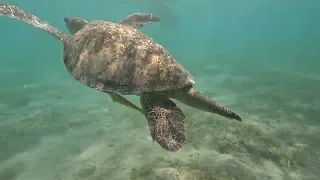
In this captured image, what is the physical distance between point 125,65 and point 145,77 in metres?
0.45

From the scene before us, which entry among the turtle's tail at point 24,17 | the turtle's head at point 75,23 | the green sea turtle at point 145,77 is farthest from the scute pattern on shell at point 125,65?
the turtle's head at point 75,23

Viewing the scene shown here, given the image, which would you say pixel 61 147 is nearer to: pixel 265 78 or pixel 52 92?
pixel 52 92

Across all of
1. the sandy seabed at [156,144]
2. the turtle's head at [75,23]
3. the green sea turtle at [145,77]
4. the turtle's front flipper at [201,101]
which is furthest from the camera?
the sandy seabed at [156,144]

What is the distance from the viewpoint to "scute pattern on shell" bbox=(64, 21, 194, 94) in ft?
15.8

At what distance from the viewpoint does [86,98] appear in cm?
1867

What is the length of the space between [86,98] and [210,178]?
12.7m

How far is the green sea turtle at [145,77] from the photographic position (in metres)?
4.65

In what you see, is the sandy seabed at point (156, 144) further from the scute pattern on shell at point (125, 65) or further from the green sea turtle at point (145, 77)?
the scute pattern on shell at point (125, 65)

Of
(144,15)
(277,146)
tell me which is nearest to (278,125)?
(277,146)

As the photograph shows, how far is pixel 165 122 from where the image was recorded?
15.0ft

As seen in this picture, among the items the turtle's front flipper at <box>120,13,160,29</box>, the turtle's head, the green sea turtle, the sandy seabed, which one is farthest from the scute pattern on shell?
the sandy seabed

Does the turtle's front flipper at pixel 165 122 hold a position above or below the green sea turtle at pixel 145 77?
below

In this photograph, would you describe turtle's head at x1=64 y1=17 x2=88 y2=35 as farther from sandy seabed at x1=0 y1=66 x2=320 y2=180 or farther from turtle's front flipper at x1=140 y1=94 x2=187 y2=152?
sandy seabed at x1=0 y1=66 x2=320 y2=180

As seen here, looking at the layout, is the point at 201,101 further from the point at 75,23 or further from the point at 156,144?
the point at 156,144
